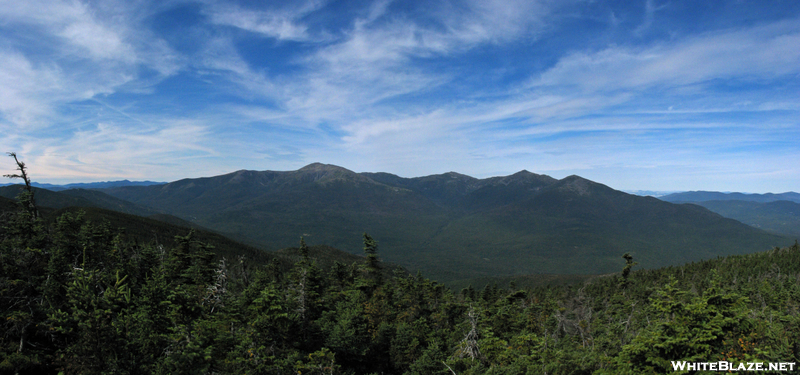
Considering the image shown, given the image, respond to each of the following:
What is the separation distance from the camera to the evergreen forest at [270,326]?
1416 centimetres

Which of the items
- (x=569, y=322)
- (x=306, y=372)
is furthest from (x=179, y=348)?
(x=569, y=322)

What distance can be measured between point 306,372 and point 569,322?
4402 centimetres

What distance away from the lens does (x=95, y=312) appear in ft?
44.7

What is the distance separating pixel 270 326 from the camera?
22.1 meters

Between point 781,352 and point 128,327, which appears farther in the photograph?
point 128,327

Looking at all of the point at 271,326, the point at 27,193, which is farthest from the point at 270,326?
the point at 27,193

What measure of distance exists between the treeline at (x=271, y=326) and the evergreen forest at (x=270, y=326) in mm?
101

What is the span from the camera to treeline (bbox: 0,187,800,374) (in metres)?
14.2

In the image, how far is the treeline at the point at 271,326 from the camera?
14.2 metres

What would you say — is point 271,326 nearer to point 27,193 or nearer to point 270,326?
point 270,326

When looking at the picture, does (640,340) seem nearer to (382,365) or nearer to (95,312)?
(95,312)

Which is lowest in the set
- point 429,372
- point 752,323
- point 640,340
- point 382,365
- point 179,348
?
point 382,365

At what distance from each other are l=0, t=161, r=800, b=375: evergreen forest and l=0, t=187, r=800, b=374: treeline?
101 millimetres

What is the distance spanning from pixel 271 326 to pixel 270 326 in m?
0.08
